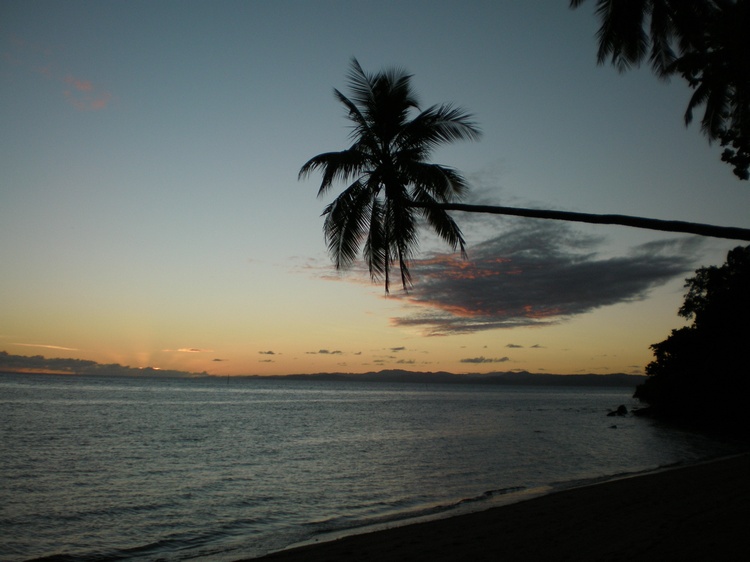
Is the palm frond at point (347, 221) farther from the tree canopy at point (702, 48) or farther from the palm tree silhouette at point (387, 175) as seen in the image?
the tree canopy at point (702, 48)

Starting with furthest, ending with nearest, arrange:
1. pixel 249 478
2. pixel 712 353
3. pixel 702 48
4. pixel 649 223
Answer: pixel 712 353 < pixel 249 478 < pixel 702 48 < pixel 649 223

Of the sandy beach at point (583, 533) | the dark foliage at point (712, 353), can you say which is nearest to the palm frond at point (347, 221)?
the sandy beach at point (583, 533)

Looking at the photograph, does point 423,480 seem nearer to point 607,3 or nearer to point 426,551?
point 426,551

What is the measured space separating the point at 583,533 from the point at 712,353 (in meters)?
34.5

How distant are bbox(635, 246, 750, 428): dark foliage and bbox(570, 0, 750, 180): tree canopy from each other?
23440 millimetres

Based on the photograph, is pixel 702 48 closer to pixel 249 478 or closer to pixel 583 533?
pixel 583 533

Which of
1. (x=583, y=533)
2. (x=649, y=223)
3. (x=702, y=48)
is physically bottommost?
(x=583, y=533)

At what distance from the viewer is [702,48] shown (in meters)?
7.93

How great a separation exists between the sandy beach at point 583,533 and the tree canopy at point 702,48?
19.0 feet

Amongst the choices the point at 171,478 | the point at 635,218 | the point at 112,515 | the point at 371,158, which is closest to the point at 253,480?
the point at 171,478

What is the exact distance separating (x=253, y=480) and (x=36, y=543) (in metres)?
8.27

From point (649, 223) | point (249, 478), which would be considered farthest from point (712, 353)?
point (649, 223)

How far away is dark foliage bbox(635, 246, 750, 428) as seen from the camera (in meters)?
34.3

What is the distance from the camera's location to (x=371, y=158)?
1085 centimetres
